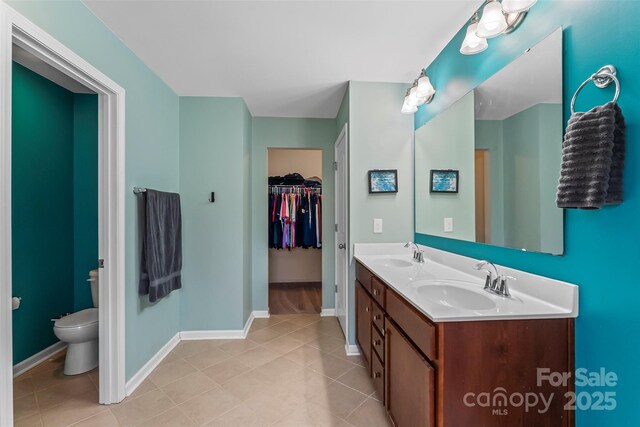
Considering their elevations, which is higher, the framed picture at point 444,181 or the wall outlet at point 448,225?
the framed picture at point 444,181

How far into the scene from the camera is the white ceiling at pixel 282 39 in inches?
61.0

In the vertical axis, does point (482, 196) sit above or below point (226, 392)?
above

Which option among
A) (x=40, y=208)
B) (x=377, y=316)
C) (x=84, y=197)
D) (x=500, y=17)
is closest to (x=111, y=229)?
(x=40, y=208)

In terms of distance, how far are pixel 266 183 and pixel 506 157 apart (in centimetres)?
253

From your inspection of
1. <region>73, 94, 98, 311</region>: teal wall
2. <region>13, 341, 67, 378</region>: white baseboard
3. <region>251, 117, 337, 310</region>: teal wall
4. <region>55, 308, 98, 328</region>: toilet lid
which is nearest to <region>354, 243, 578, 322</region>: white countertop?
<region>251, 117, 337, 310</region>: teal wall

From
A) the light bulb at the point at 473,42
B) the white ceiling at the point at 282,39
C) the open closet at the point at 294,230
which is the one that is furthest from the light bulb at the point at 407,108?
the open closet at the point at 294,230

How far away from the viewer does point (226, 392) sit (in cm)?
189

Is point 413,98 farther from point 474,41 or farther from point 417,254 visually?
point 417,254

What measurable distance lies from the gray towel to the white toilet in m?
2.98

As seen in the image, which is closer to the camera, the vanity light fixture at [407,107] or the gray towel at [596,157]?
the gray towel at [596,157]

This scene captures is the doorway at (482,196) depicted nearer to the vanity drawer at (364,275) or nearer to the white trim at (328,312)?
the vanity drawer at (364,275)

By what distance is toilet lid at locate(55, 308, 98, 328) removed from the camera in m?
1.98

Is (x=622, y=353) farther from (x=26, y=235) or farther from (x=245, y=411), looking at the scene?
(x=26, y=235)

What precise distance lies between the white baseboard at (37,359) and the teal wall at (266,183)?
5.86ft
